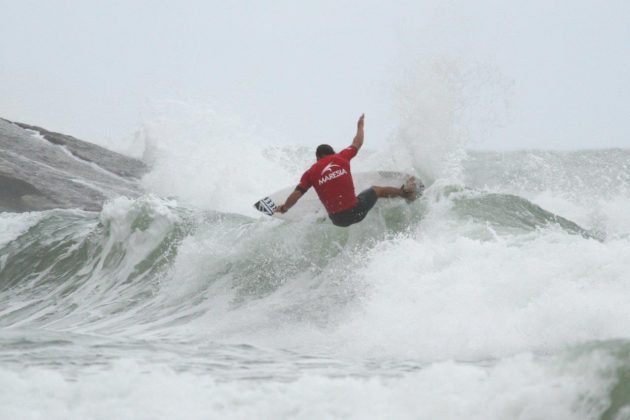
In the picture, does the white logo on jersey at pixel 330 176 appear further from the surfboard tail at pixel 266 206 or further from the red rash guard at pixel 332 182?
the surfboard tail at pixel 266 206

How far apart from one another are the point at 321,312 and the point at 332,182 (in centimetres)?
164

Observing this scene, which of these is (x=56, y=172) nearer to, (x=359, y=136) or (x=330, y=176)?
(x=359, y=136)

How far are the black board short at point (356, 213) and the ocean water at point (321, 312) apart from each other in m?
0.39

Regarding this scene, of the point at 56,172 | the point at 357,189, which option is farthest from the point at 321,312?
the point at 56,172

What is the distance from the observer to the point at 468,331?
18.4ft

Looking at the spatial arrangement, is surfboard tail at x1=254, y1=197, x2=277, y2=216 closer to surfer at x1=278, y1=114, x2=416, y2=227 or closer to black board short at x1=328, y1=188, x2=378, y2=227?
surfer at x1=278, y1=114, x2=416, y2=227

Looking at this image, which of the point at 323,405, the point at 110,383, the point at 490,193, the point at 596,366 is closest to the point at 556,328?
the point at 596,366

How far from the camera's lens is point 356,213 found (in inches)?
334

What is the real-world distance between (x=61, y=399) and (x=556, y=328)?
327cm

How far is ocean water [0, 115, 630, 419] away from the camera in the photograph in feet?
12.6

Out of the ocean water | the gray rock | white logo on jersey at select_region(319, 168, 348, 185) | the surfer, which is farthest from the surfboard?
the gray rock

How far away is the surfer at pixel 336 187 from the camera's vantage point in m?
8.30

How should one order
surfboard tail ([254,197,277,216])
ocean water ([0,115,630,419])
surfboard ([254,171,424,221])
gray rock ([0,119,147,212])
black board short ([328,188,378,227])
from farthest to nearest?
gray rock ([0,119,147,212]), surfboard ([254,171,424,221]), surfboard tail ([254,197,277,216]), black board short ([328,188,378,227]), ocean water ([0,115,630,419])

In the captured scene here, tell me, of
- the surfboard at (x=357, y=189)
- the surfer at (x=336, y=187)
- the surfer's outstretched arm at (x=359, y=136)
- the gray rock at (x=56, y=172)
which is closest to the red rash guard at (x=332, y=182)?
the surfer at (x=336, y=187)
